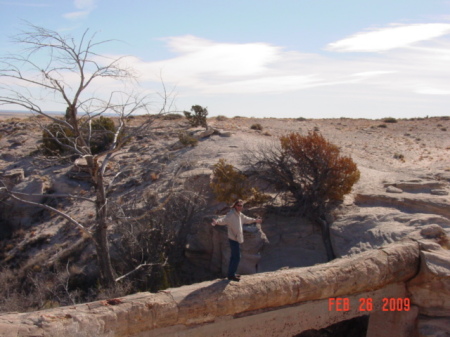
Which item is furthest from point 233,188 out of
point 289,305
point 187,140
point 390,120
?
point 390,120

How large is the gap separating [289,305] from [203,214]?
8.19 meters

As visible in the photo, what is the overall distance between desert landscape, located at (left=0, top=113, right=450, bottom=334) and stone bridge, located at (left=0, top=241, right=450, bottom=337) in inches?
48.0

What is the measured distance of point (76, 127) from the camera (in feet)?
32.9

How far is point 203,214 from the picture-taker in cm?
1570

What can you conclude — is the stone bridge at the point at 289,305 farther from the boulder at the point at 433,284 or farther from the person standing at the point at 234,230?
the person standing at the point at 234,230

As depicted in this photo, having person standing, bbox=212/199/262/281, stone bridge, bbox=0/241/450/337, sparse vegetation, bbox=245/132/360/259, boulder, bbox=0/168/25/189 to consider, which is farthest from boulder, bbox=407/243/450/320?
boulder, bbox=0/168/25/189

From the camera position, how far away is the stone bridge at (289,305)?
6.02 metres

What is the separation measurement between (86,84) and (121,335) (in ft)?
17.1

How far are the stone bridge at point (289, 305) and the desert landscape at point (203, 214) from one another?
48.0 inches

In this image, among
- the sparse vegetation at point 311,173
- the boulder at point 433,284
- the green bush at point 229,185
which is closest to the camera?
the boulder at point 433,284

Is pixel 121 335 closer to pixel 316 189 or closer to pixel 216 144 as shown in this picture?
pixel 316 189
